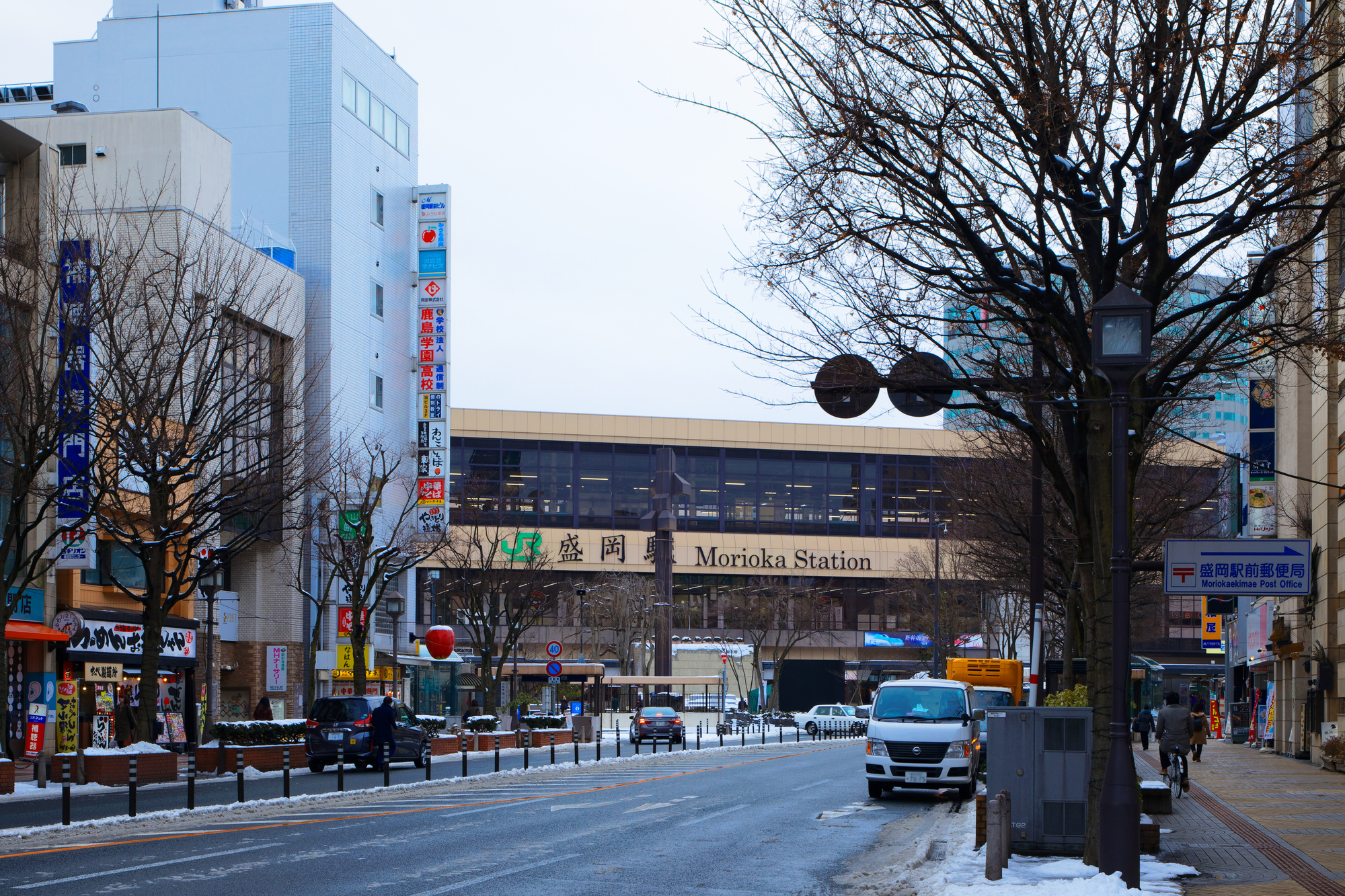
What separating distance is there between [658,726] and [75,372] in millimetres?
28553

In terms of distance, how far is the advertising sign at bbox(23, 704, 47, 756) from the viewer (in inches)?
1438

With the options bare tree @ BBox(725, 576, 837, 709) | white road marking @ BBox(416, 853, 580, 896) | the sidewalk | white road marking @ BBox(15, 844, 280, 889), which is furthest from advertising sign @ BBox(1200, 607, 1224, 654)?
white road marking @ BBox(15, 844, 280, 889)

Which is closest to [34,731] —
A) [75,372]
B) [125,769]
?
[125,769]

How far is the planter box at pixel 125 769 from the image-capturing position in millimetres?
28562

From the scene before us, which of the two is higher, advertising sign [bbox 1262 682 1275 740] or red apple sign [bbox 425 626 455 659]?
red apple sign [bbox 425 626 455 659]

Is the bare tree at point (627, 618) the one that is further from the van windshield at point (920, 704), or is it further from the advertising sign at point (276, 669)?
the van windshield at point (920, 704)

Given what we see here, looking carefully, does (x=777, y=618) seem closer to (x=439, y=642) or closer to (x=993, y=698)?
(x=439, y=642)

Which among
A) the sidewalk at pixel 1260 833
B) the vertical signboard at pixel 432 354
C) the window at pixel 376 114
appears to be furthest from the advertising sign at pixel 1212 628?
the window at pixel 376 114

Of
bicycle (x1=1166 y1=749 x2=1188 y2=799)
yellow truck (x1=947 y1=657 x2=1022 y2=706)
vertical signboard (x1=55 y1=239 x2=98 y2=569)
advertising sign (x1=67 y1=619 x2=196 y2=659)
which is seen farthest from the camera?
advertising sign (x1=67 y1=619 x2=196 y2=659)

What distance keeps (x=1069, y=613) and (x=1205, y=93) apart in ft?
62.2

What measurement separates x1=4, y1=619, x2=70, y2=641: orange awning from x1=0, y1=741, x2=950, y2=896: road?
46.0 feet

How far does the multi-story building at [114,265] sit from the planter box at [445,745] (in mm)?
7940

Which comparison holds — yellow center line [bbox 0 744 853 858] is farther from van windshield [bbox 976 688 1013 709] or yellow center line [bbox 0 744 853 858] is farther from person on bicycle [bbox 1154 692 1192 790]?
person on bicycle [bbox 1154 692 1192 790]

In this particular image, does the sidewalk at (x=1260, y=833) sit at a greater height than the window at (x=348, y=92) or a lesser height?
lesser
